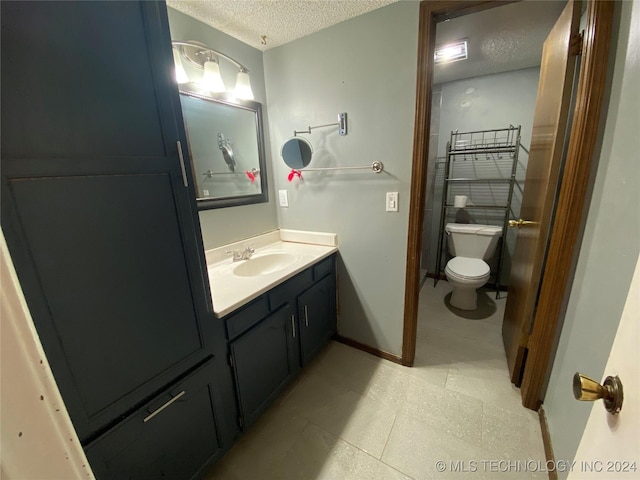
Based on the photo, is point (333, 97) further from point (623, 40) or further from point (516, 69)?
point (516, 69)

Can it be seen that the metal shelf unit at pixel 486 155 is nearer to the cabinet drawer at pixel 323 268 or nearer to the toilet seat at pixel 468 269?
the toilet seat at pixel 468 269

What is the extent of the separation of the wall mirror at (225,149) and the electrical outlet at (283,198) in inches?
5.2

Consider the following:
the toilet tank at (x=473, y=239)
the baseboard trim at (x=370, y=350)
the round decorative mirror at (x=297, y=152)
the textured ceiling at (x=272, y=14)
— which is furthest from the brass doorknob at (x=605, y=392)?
the toilet tank at (x=473, y=239)

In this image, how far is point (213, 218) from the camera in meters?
1.59

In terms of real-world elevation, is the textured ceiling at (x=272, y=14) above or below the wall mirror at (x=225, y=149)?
above

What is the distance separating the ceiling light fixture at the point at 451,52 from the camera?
1.90 m

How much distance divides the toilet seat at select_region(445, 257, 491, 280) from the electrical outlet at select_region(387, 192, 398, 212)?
1128 mm

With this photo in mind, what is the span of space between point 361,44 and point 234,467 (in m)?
2.27

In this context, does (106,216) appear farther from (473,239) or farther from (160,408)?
(473,239)

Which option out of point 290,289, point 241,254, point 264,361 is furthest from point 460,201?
point 264,361

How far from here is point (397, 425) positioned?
1.38 meters

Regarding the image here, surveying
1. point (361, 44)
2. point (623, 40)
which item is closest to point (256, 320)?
point (361, 44)

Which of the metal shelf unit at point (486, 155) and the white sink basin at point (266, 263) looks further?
the metal shelf unit at point (486, 155)

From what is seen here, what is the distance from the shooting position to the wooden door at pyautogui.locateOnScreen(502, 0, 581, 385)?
1142mm
